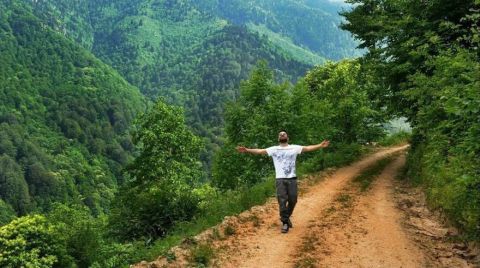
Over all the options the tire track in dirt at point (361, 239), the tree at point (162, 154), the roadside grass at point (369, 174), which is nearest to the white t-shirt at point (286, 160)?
the tire track in dirt at point (361, 239)

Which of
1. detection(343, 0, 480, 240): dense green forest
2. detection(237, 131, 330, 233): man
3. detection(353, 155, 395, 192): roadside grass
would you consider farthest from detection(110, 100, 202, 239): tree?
detection(237, 131, 330, 233): man

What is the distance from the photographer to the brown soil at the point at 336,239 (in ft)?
36.2

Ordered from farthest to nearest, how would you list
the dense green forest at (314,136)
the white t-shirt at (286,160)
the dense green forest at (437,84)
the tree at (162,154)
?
the tree at (162,154) → the white t-shirt at (286,160) → the dense green forest at (314,136) → the dense green forest at (437,84)

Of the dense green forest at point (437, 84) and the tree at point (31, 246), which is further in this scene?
the tree at point (31, 246)

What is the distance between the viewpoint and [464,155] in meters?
9.48

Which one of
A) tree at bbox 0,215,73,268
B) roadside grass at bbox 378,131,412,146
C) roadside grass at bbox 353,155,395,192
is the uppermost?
roadside grass at bbox 378,131,412,146

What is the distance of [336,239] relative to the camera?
41.2ft

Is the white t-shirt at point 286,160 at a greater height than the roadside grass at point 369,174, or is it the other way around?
the white t-shirt at point 286,160

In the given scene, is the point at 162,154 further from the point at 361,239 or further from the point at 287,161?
the point at 361,239

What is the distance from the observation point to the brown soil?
1104cm

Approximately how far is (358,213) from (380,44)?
12.7 metres

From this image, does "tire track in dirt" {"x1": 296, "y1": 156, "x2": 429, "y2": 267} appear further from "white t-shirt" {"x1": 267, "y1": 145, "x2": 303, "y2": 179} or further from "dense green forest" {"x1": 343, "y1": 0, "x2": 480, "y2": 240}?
"white t-shirt" {"x1": 267, "y1": 145, "x2": 303, "y2": 179}

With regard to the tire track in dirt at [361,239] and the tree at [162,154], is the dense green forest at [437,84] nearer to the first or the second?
the tire track in dirt at [361,239]

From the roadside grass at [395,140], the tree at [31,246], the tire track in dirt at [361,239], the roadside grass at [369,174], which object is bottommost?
the tree at [31,246]
